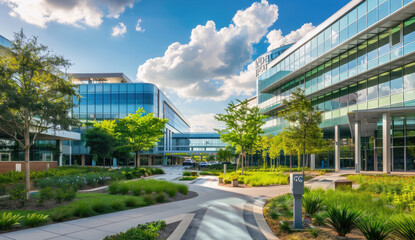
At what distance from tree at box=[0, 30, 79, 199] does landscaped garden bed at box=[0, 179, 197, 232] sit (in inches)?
53.5

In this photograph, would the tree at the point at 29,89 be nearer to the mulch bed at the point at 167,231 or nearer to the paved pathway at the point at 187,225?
the paved pathway at the point at 187,225

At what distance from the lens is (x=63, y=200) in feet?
38.2

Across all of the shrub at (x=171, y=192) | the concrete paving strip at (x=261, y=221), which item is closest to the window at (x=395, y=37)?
the concrete paving strip at (x=261, y=221)

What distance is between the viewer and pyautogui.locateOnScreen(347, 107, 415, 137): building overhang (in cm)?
2325

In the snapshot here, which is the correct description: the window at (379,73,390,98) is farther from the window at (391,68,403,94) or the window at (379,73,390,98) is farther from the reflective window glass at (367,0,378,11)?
the reflective window glass at (367,0,378,11)

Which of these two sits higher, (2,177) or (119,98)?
(119,98)

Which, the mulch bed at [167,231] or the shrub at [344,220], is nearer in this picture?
the shrub at [344,220]

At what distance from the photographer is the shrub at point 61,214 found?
853cm

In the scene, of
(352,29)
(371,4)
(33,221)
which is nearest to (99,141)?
(33,221)

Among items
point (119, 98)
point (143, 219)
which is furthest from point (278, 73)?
point (143, 219)

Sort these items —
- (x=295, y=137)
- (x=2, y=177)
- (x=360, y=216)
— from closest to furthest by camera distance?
(x=360, y=216) < (x=2, y=177) < (x=295, y=137)

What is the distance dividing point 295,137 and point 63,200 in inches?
629

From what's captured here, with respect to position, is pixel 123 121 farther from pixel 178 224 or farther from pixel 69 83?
pixel 178 224

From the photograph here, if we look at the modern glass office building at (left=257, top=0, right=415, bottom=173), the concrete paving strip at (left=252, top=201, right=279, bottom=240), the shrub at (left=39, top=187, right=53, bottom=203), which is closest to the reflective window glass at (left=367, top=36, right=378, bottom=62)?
the modern glass office building at (left=257, top=0, right=415, bottom=173)
